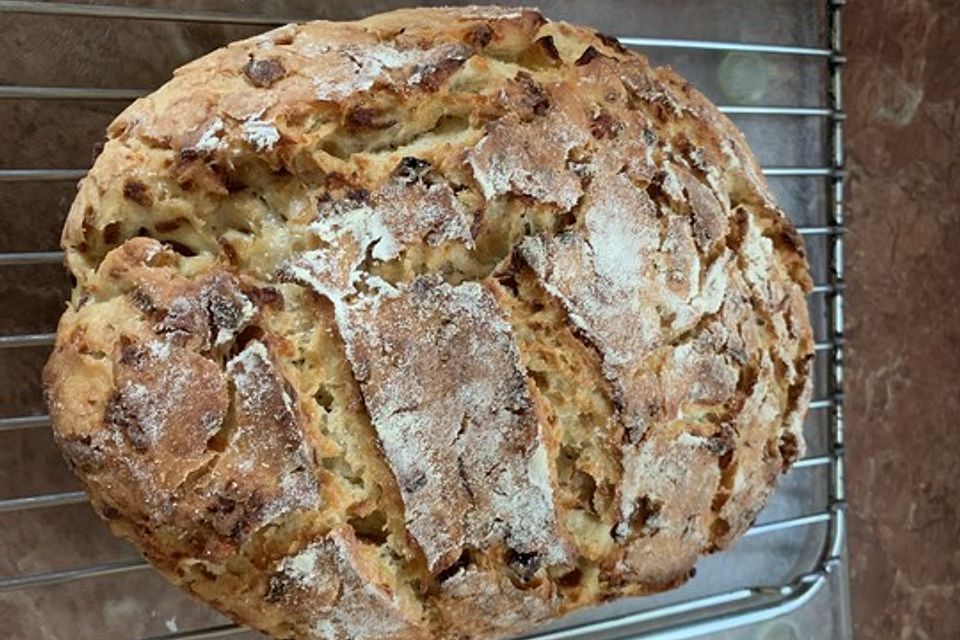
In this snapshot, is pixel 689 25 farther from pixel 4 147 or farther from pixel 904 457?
pixel 4 147

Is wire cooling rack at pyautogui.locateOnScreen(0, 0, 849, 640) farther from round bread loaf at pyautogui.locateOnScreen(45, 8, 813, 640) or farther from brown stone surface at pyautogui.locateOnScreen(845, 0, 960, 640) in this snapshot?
round bread loaf at pyautogui.locateOnScreen(45, 8, 813, 640)

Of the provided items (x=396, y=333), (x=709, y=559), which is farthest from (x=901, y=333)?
(x=396, y=333)

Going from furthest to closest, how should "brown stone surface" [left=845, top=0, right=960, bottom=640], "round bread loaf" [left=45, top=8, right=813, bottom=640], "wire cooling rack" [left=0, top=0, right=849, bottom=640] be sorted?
"brown stone surface" [left=845, top=0, right=960, bottom=640], "wire cooling rack" [left=0, top=0, right=849, bottom=640], "round bread loaf" [left=45, top=8, right=813, bottom=640]

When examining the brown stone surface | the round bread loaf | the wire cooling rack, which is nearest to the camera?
the round bread loaf

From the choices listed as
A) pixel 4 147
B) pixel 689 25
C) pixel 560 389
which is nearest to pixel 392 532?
pixel 560 389

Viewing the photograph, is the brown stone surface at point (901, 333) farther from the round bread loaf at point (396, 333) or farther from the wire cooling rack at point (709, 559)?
the round bread loaf at point (396, 333)

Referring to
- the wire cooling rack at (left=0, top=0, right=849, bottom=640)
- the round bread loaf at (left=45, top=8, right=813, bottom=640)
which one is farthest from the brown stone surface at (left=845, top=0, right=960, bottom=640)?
the round bread loaf at (left=45, top=8, right=813, bottom=640)

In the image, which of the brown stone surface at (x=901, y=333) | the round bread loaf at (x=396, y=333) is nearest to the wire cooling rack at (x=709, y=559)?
the brown stone surface at (x=901, y=333)
